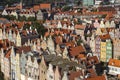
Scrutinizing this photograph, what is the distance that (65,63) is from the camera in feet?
143

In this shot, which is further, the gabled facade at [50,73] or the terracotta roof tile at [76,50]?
the terracotta roof tile at [76,50]

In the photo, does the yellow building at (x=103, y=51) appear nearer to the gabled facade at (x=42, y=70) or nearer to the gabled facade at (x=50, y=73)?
the gabled facade at (x=42, y=70)

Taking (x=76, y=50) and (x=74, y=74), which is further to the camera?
(x=76, y=50)

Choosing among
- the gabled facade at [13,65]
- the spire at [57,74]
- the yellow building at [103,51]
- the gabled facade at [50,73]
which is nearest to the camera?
the spire at [57,74]

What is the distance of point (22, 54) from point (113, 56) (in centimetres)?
1808

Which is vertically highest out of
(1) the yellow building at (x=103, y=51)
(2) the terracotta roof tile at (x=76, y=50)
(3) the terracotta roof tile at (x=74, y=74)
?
(3) the terracotta roof tile at (x=74, y=74)

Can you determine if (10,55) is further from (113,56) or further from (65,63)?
(113,56)

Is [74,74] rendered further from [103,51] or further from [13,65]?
[103,51]

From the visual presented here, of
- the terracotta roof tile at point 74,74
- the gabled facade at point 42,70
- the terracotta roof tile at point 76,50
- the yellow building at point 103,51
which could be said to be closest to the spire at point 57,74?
the terracotta roof tile at point 74,74

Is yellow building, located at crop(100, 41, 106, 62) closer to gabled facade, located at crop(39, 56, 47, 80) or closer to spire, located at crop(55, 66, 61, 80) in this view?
gabled facade, located at crop(39, 56, 47, 80)

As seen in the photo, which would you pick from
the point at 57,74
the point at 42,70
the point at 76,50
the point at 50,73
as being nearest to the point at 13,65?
the point at 42,70

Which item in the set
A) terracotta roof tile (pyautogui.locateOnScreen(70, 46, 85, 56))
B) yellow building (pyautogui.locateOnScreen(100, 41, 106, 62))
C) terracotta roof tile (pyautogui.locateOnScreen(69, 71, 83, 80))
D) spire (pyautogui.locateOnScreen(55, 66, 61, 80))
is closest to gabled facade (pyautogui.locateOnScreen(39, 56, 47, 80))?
spire (pyautogui.locateOnScreen(55, 66, 61, 80))

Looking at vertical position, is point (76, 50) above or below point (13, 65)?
above

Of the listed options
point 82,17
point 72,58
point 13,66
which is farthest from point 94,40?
point 82,17
